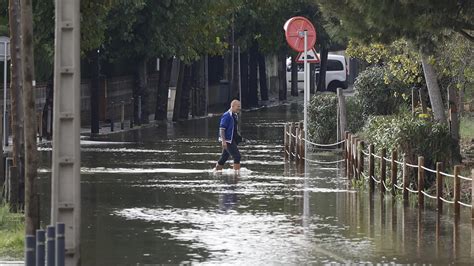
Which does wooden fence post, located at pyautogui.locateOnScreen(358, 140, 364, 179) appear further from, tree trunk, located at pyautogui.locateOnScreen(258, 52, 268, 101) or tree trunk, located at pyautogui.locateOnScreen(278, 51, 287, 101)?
tree trunk, located at pyautogui.locateOnScreen(278, 51, 287, 101)

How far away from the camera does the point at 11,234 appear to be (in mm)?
16438

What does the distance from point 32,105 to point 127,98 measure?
112ft

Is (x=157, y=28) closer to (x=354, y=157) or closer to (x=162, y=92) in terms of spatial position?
(x=162, y=92)

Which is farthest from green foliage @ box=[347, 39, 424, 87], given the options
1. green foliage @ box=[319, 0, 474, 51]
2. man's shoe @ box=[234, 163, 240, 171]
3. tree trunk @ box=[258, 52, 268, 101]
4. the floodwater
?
tree trunk @ box=[258, 52, 268, 101]

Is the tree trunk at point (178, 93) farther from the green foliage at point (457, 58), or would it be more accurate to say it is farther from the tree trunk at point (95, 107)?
the green foliage at point (457, 58)

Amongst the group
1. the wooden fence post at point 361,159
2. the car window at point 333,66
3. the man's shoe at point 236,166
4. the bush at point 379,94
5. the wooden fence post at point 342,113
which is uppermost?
the car window at point 333,66

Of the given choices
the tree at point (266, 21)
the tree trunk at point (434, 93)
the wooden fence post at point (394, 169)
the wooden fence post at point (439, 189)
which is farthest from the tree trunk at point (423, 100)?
the tree at point (266, 21)

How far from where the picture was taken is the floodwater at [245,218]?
610 inches

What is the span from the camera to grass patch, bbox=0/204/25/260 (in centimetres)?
1515

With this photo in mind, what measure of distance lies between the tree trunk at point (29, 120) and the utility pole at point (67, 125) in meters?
2.84

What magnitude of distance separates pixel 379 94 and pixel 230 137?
34.7ft

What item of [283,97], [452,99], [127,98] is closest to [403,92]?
[452,99]

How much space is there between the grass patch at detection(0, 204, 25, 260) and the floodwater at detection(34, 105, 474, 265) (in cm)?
78

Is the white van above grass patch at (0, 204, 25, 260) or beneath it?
above
